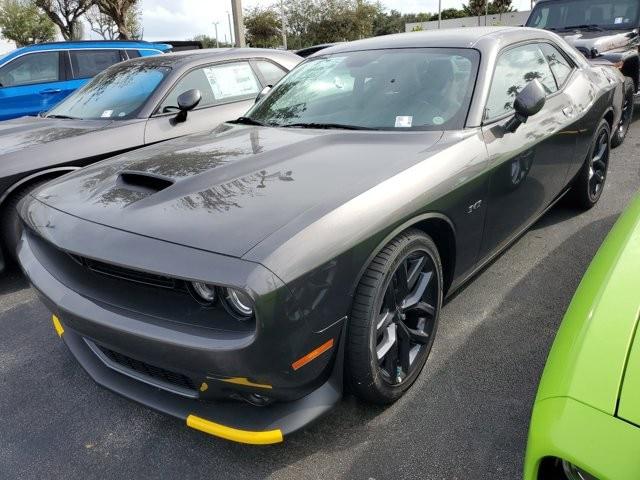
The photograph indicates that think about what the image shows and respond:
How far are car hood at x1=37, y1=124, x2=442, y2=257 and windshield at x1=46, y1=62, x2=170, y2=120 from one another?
1.73m

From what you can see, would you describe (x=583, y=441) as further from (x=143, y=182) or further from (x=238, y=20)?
(x=238, y=20)

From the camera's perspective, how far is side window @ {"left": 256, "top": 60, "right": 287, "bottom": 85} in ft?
16.9

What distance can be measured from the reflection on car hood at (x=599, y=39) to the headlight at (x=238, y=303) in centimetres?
619

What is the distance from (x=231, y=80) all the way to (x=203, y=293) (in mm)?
3586

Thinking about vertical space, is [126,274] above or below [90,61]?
below

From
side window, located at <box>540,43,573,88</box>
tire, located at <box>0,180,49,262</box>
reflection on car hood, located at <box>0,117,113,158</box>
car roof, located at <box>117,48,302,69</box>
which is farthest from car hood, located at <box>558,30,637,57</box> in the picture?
tire, located at <box>0,180,49,262</box>

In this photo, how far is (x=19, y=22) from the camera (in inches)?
1248

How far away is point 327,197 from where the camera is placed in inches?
74.9

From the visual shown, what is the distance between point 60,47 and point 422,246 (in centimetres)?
654

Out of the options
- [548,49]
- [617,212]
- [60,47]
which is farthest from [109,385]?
[60,47]

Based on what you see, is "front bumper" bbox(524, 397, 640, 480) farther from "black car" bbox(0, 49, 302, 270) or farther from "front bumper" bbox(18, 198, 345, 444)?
"black car" bbox(0, 49, 302, 270)

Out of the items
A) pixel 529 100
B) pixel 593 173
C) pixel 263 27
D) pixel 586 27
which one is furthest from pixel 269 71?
pixel 263 27

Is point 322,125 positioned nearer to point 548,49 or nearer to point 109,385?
point 109,385

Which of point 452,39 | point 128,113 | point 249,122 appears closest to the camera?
point 452,39
